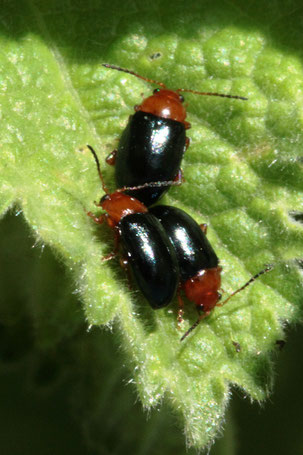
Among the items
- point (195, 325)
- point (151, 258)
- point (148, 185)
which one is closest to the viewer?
point (151, 258)

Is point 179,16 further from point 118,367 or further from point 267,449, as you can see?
point 267,449

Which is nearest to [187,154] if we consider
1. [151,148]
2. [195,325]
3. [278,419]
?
[151,148]

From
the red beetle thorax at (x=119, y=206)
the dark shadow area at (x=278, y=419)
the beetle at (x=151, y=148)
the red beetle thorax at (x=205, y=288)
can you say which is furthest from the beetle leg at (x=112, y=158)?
the dark shadow area at (x=278, y=419)

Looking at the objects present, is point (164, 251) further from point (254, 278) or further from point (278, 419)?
point (278, 419)

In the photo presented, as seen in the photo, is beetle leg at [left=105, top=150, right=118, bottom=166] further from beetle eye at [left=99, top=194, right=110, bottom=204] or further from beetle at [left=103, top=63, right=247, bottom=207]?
beetle eye at [left=99, top=194, right=110, bottom=204]

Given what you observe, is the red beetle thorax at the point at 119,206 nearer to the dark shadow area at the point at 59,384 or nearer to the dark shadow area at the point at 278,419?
the dark shadow area at the point at 59,384

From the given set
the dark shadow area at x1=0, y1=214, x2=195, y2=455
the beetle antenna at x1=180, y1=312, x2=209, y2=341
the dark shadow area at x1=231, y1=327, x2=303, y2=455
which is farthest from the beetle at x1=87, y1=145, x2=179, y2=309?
the dark shadow area at x1=231, y1=327, x2=303, y2=455
